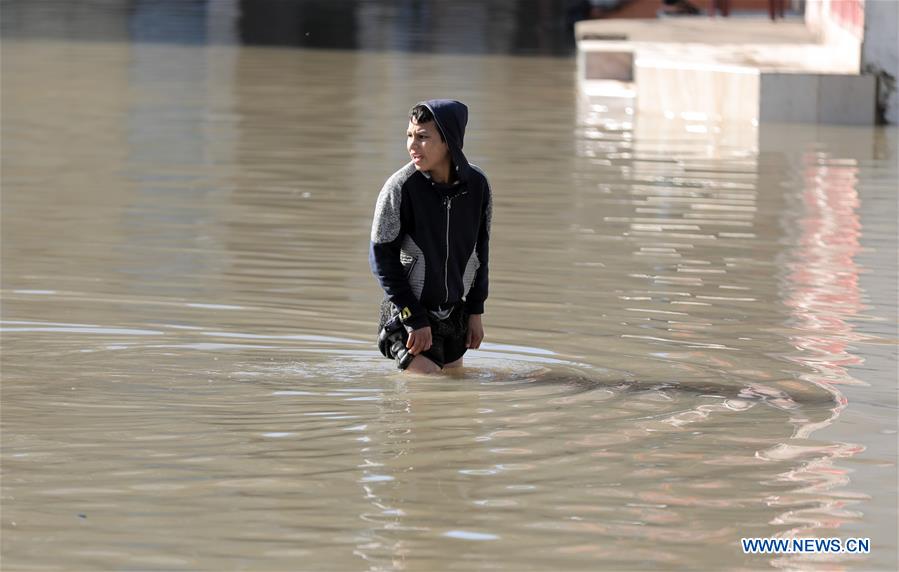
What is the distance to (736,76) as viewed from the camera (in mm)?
15055

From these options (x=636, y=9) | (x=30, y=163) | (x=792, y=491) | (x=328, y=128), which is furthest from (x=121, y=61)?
(x=792, y=491)

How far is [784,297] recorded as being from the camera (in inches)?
304

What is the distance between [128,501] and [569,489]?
4.17ft

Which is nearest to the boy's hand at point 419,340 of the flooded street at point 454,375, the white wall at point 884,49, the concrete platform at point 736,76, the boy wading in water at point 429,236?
the boy wading in water at point 429,236

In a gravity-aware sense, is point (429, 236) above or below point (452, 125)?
below

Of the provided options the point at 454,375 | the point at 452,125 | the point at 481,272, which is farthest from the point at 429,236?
the point at 454,375

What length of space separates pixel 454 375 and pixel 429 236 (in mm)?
639

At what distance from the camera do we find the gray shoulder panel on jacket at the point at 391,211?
18.8 feet

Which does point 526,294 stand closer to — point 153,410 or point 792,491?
point 153,410

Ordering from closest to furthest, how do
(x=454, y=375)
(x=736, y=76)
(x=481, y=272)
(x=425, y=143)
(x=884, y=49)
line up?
(x=425, y=143), (x=481, y=272), (x=454, y=375), (x=884, y=49), (x=736, y=76)

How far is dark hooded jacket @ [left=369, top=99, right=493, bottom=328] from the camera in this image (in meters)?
5.73

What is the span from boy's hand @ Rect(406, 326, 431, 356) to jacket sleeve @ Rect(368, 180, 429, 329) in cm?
2

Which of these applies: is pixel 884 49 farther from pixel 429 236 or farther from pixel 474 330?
pixel 429 236

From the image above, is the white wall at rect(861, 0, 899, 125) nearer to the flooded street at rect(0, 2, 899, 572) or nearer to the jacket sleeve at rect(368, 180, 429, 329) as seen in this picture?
the flooded street at rect(0, 2, 899, 572)
